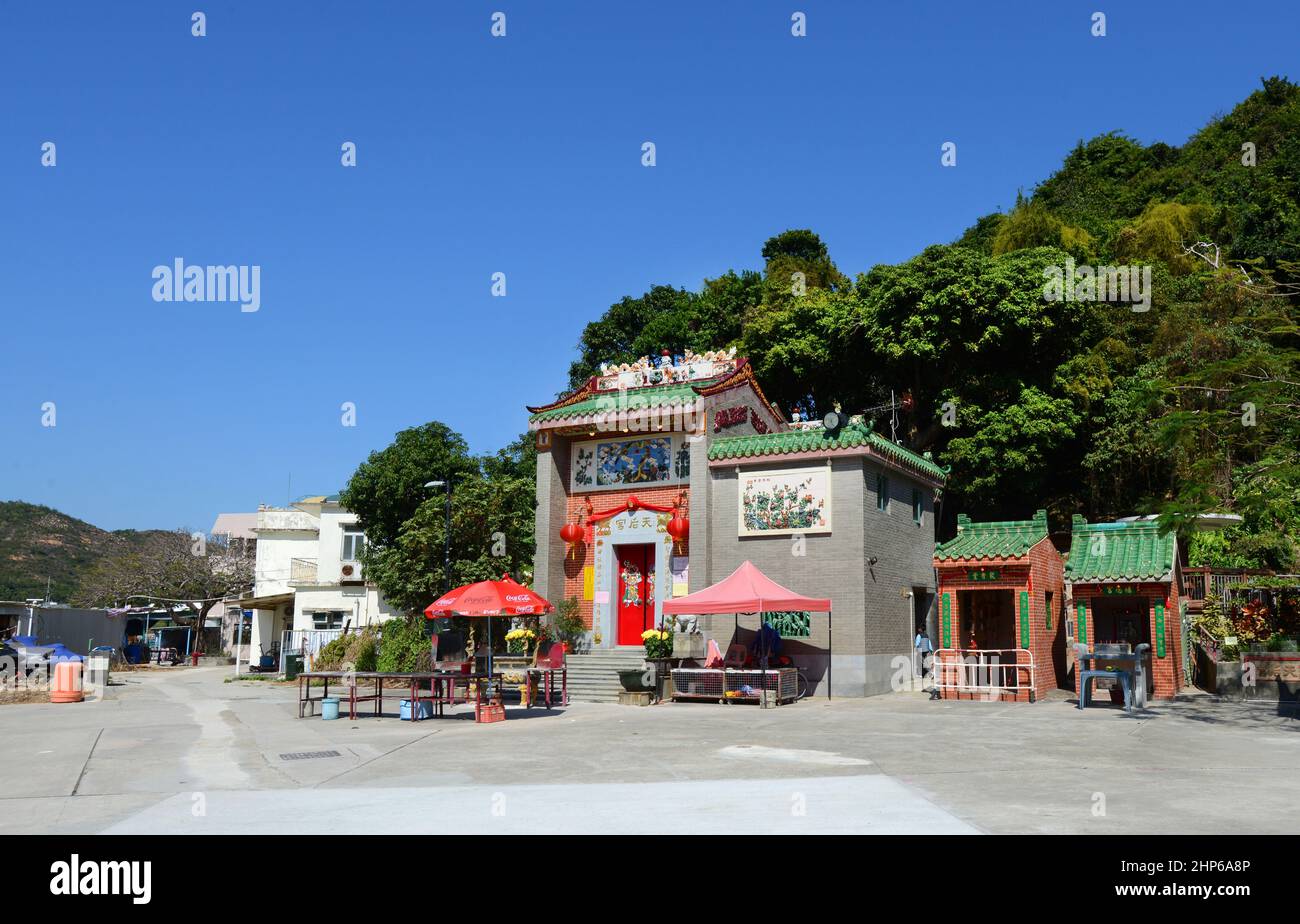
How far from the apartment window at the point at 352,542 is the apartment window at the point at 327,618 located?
2.61 m

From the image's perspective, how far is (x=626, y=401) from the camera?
27062 mm

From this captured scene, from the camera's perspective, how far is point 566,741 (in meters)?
14.1

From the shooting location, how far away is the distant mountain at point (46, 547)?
3314 inches

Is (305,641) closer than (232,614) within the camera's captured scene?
Yes

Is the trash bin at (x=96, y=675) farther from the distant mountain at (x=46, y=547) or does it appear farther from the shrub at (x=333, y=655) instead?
the distant mountain at (x=46, y=547)

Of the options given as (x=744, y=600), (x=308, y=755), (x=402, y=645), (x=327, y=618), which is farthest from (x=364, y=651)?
(x=308, y=755)

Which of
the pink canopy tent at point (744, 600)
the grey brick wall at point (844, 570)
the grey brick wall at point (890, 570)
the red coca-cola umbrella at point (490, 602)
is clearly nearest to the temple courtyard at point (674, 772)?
the red coca-cola umbrella at point (490, 602)

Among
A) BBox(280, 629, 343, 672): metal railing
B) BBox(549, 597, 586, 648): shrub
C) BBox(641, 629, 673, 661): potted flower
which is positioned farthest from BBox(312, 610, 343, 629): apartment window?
BBox(641, 629, 673, 661): potted flower

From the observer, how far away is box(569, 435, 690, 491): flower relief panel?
2608 centimetres

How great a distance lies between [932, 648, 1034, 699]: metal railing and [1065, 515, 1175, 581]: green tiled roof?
223 centimetres

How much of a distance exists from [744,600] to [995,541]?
19.9 feet

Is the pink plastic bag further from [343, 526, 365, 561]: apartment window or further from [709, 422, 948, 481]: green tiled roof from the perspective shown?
[343, 526, 365, 561]: apartment window

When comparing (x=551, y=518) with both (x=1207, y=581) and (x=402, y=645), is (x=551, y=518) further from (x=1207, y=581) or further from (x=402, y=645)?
(x=1207, y=581)
